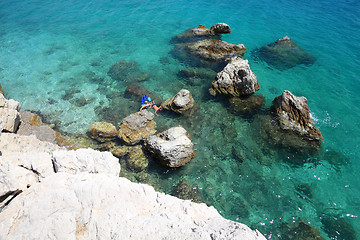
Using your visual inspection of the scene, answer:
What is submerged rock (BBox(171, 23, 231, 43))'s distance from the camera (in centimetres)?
2495

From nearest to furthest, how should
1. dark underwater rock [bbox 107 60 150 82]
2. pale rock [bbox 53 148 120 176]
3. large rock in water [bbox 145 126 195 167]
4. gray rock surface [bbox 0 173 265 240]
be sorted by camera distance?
1. gray rock surface [bbox 0 173 265 240]
2. pale rock [bbox 53 148 120 176]
3. large rock in water [bbox 145 126 195 167]
4. dark underwater rock [bbox 107 60 150 82]

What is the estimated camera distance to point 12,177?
719 cm

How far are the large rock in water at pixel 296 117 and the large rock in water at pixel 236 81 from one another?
2449 mm

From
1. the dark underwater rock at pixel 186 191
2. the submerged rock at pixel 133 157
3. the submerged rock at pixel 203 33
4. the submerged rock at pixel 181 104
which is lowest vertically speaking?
the dark underwater rock at pixel 186 191

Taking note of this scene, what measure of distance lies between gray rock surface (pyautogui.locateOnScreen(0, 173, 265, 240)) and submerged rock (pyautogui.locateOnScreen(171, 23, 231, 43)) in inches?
847

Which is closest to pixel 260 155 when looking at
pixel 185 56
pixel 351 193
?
pixel 351 193

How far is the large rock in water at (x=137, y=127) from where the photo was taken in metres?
13.1

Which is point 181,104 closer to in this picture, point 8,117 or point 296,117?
point 296,117

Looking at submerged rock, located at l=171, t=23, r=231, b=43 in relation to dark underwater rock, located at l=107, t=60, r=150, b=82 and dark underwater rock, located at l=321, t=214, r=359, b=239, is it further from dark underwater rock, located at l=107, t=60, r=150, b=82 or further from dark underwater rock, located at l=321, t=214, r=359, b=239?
dark underwater rock, located at l=321, t=214, r=359, b=239

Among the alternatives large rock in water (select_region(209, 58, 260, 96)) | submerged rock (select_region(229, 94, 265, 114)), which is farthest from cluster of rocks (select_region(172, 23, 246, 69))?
submerged rock (select_region(229, 94, 265, 114))

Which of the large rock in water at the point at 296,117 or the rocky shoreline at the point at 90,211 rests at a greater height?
the rocky shoreline at the point at 90,211

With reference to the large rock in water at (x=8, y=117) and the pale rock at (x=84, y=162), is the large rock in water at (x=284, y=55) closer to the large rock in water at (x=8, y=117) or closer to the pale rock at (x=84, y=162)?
the pale rock at (x=84, y=162)

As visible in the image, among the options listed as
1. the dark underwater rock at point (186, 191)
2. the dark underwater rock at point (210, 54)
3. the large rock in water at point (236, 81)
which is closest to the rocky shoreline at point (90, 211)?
the dark underwater rock at point (186, 191)

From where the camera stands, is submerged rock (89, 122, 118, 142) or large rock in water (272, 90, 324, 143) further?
submerged rock (89, 122, 118, 142)
